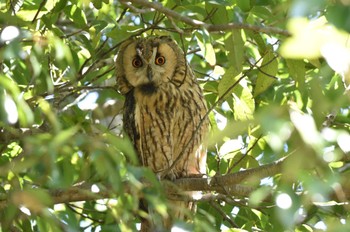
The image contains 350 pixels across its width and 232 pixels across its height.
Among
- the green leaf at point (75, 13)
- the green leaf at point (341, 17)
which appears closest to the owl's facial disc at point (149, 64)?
the green leaf at point (75, 13)

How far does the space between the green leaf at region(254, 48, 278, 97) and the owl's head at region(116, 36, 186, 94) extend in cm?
103

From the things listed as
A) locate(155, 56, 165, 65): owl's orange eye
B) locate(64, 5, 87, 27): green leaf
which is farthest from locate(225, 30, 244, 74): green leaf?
locate(155, 56, 165, 65): owl's orange eye

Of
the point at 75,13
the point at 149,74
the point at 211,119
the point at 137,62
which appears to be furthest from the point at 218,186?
the point at 137,62

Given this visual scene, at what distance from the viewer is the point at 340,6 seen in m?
1.31

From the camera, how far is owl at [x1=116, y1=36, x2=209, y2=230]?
3.72 m

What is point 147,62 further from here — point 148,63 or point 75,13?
point 75,13

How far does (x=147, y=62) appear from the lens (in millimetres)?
3906

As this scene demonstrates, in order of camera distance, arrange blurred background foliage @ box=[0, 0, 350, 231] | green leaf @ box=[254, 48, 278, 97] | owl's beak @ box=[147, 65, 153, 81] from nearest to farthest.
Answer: blurred background foliage @ box=[0, 0, 350, 231]
green leaf @ box=[254, 48, 278, 97]
owl's beak @ box=[147, 65, 153, 81]

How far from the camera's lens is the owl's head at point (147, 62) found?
12.8ft

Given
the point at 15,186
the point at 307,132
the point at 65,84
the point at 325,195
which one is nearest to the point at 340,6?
the point at 307,132

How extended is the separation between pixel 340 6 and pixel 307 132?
0.24 meters

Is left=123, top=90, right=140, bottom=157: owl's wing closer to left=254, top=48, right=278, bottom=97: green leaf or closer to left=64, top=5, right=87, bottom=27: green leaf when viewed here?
left=64, top=5, right=87, bottom=27: green leaf

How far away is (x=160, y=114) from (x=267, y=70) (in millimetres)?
960

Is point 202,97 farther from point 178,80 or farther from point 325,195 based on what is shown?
point 325,195
